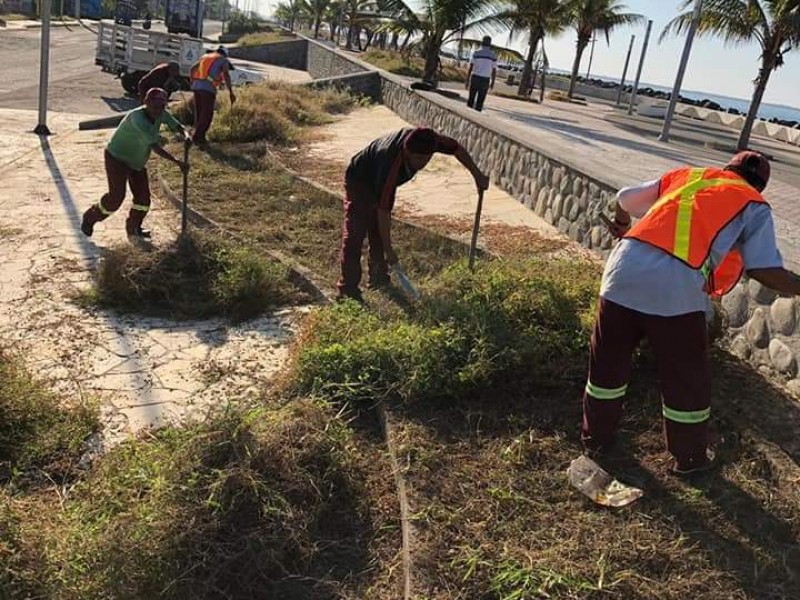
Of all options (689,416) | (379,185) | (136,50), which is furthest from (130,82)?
(689,416)

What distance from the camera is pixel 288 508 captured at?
3.10 m

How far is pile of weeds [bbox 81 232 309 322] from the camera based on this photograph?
5.62 metres

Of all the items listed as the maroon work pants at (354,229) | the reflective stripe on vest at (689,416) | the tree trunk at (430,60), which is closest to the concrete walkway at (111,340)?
the maroon work pants at (354,229)

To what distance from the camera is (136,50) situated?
58.5 feet

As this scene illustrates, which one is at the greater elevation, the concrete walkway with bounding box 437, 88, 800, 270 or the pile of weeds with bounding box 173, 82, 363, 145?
the concrete walkway with bounding box 437, 88, 800, 270

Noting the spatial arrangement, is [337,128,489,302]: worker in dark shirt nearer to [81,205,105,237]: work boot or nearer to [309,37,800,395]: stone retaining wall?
[309,37,800,395]: stone retaining wall

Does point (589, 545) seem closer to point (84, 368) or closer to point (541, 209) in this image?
point (84, 368)

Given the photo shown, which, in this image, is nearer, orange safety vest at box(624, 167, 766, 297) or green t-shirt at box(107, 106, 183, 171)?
orange safety vest at box(624, 167, 766, 297)

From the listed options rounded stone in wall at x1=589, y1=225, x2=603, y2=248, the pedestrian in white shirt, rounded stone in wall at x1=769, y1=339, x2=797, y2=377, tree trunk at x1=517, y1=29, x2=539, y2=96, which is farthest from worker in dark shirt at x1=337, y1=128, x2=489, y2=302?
tree trunk at x1=517, y1=29, x2=539, y2=96

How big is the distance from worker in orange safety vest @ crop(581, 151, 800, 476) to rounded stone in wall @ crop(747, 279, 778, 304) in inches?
41.3

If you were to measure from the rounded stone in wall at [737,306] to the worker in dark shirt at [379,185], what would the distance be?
1.84 m

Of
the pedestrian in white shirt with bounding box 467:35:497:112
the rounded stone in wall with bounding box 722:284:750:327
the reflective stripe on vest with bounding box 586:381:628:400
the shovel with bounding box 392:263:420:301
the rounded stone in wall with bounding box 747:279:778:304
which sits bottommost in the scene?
the shovel with bounding box 392:263:420:301

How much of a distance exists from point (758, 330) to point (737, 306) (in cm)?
25

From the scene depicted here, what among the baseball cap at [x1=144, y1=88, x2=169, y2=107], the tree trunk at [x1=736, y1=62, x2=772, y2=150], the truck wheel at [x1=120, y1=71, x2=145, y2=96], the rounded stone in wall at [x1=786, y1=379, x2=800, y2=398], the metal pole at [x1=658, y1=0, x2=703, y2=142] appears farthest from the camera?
the truck wheel at [x1=120, y1=71, x2=145, y2=96]
